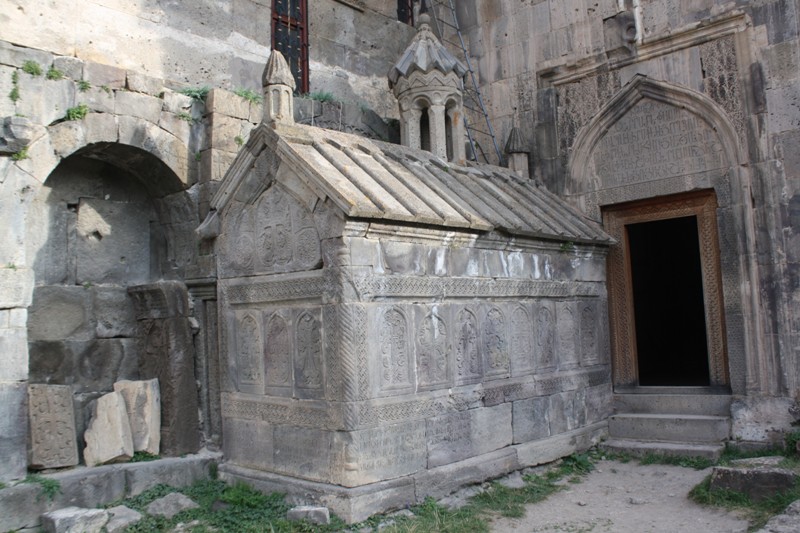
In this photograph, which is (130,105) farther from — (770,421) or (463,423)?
(770,421)

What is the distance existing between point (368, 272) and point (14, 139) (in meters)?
2.70

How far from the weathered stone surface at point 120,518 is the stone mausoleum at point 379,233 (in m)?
0.62

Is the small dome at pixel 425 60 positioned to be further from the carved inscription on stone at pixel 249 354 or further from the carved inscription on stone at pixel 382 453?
the carved inscription on stone at pixel 382 453

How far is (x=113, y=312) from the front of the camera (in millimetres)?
6328

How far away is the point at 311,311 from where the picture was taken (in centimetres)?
516

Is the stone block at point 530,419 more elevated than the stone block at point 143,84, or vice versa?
the stone block at point 143,84

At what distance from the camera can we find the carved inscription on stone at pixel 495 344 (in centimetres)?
602

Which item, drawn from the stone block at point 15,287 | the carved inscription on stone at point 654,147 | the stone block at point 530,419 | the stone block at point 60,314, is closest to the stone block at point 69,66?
the stone block at point 15,287

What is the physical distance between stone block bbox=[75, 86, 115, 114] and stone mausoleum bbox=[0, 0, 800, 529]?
19 mm

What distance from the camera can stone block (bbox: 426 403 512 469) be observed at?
5410 millimetres

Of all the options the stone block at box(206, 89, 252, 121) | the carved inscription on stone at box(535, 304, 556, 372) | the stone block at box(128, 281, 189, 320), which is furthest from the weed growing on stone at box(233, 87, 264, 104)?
the carved inscription on stone at box(535, 304, 556, 372)

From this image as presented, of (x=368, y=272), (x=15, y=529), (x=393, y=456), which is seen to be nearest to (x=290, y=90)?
(x=368, y=272)

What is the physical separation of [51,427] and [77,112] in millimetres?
2397

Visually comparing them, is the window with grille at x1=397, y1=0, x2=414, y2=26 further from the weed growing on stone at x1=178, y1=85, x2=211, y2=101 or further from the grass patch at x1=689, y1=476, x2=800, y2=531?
the grass patch at x1=689, y1=476, x2=800, y2=531
